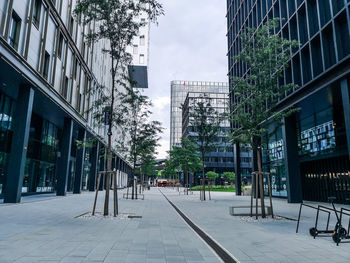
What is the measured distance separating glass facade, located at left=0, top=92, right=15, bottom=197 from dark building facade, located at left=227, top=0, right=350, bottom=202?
1762 centimetres

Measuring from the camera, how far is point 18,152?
15414 millimetres

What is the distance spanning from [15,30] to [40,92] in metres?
4.25

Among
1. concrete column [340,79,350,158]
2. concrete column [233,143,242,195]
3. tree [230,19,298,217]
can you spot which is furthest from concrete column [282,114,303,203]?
concrete column [233,143,242,195]

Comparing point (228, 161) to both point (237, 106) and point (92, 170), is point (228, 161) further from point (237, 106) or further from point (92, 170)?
point (237, 106)

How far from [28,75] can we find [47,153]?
1282 cm

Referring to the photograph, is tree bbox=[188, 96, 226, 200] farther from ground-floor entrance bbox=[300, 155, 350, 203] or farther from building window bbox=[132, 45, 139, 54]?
building window bbox=[132, 45, 139, 54]

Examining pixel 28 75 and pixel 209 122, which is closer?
pixel 28 75

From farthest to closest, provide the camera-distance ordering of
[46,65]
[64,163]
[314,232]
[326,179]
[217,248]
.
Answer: [64,163]
[326,179]
[46,65]
[314,232]
[217,248]

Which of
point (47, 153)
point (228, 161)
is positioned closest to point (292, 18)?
point (47, 153)

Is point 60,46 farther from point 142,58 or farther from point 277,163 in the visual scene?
point 142,58

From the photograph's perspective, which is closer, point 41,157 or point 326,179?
point 326,179

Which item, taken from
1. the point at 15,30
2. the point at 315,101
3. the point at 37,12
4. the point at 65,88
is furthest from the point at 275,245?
the point at 65,88

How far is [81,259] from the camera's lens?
4.89 metres

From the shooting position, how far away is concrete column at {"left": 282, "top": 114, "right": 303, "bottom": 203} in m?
20.9
